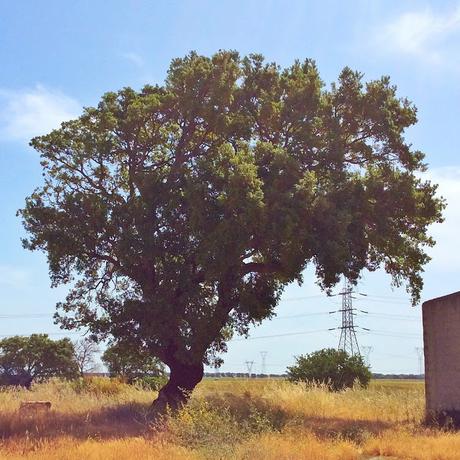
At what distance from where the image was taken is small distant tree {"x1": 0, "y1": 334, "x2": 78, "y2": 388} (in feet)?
211

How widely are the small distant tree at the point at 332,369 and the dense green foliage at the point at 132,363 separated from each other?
7.81 meters

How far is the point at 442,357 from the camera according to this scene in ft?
62.3

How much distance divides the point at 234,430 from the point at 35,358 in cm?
5550

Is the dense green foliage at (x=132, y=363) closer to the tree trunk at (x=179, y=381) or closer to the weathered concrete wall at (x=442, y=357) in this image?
the tree trunk at (x=179, y=381)

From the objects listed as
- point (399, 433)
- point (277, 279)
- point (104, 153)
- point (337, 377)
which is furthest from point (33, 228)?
point (337, 377)

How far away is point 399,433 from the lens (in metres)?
15.7

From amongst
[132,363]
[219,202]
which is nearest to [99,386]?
[132,363]

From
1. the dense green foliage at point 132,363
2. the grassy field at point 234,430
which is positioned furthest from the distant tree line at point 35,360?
the grassy field at point 234,430

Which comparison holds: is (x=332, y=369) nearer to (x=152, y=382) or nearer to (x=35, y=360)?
(x=152, y=382)

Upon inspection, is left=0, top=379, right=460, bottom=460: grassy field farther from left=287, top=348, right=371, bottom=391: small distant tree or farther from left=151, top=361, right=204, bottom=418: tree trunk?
left=287, top=348, right=371, bottom=391: small distant tree

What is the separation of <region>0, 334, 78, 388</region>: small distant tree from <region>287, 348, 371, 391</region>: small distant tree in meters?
36.5

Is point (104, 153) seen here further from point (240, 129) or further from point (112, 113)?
point (240, 129)

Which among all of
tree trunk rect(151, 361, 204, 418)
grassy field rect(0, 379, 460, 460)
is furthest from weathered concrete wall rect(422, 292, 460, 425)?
tree trunk rect(151, 361, 204, 418)

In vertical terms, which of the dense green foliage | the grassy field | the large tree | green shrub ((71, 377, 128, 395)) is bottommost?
the grassy field
